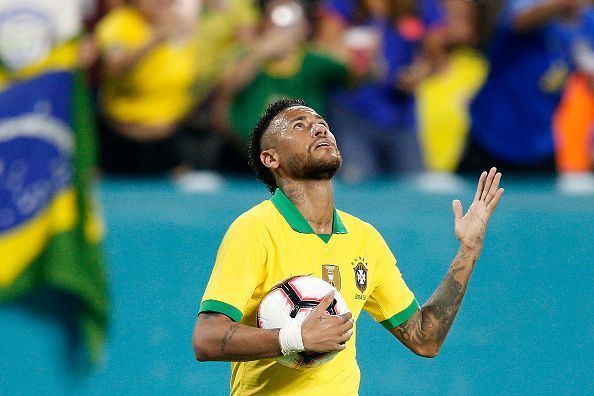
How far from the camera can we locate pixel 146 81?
6.09m

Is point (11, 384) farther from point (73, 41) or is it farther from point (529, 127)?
point (529, 127)

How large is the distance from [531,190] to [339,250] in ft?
9.78

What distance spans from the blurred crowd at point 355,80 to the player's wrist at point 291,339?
307 centimetres

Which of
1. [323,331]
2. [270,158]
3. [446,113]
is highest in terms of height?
[270,158]

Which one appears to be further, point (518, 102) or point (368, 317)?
point (518, 102)

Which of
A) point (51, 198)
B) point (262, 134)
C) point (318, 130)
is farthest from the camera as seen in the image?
point (51, 198)

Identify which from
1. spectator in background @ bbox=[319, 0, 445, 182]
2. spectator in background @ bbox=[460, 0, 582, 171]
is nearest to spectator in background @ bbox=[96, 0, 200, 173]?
spectator in background @ bbox=[319, 0, 445, 182]

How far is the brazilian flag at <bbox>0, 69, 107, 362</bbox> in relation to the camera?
566 centimetres

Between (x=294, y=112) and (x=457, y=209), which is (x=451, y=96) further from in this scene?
(x=294, y=112)

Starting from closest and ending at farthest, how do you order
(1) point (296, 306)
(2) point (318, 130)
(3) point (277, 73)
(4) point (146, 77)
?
1. (1) point (296, 306)
2. (2) point (318, 130)
3. (4) point (146, 77)
4. (3) point (277, 73)

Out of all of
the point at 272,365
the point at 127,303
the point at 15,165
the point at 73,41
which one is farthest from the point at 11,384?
the point at 272,365

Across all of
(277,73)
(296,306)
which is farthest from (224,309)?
(277,73)

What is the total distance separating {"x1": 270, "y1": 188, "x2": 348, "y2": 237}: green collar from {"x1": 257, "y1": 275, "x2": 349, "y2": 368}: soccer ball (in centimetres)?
21

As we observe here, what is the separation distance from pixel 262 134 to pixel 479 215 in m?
0.71
